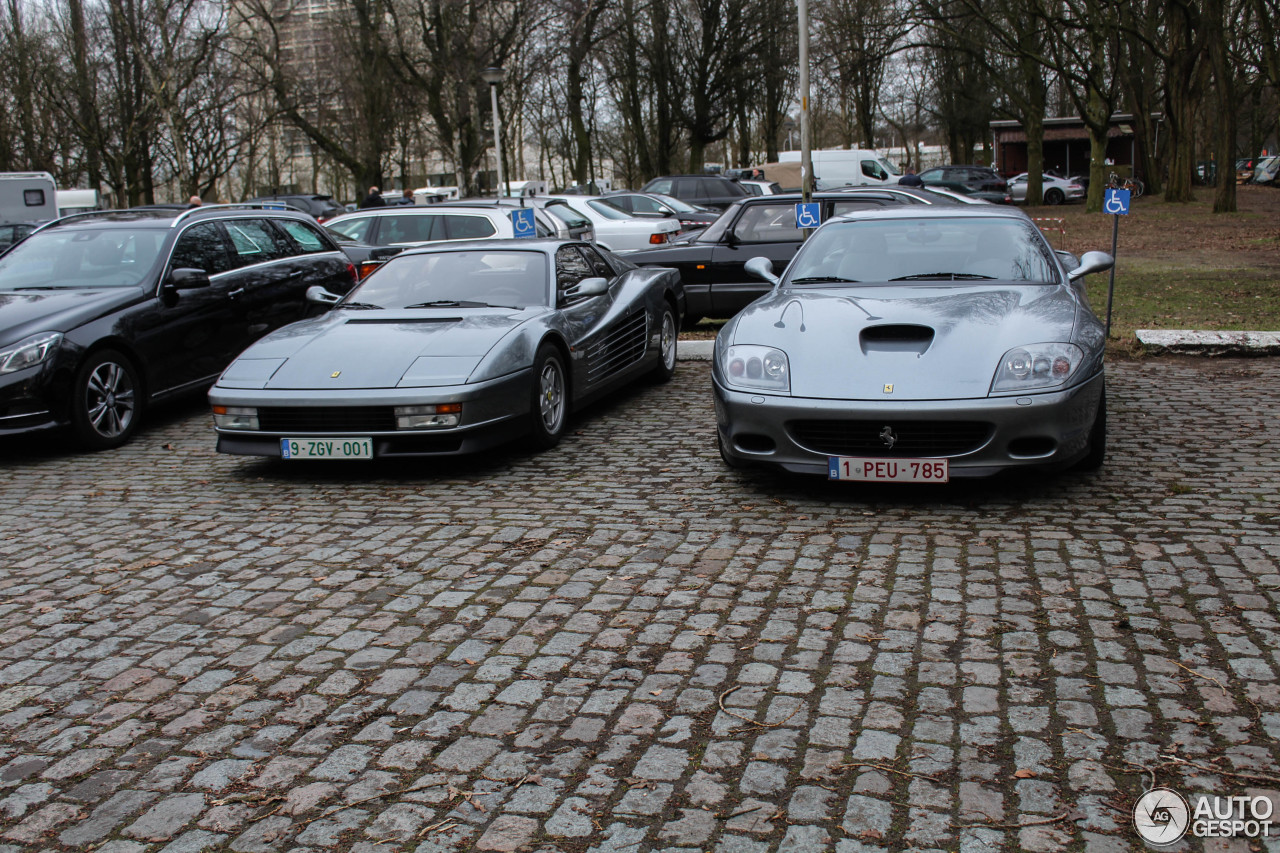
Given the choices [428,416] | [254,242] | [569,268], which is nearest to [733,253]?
[569,268]

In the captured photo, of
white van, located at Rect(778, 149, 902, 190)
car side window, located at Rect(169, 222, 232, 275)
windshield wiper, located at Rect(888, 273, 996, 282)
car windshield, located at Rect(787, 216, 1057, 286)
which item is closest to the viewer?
windshield wiper, located at Rect(888, 273, 996, 282)

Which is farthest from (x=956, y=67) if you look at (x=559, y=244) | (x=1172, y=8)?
(x=559, y=244)

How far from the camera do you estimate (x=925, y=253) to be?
688cm

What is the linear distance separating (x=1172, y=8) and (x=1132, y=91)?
12887 millimetres

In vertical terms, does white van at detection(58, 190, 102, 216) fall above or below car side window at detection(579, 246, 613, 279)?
above

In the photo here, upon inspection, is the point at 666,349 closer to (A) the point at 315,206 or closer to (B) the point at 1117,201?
(B) the point at 1117,201

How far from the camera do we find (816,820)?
2.78 m

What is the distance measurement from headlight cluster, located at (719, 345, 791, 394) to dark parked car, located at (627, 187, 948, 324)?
5899 millimetres

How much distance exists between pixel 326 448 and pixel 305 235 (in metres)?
4.93

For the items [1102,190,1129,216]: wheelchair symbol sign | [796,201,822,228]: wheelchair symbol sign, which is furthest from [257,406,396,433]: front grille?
[1102,190,1129,216]: wheelchair symbol sign

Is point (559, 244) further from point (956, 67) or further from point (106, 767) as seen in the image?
point (956, 67)

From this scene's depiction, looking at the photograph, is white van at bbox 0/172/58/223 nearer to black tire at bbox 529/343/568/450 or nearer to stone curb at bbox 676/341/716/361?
stone curb at bbox 676/341/716/361

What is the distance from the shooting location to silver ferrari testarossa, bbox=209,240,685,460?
A: 20.8 feet

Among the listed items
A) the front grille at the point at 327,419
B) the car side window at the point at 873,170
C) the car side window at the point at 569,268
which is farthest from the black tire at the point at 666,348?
the car side window at the point at 873,170
